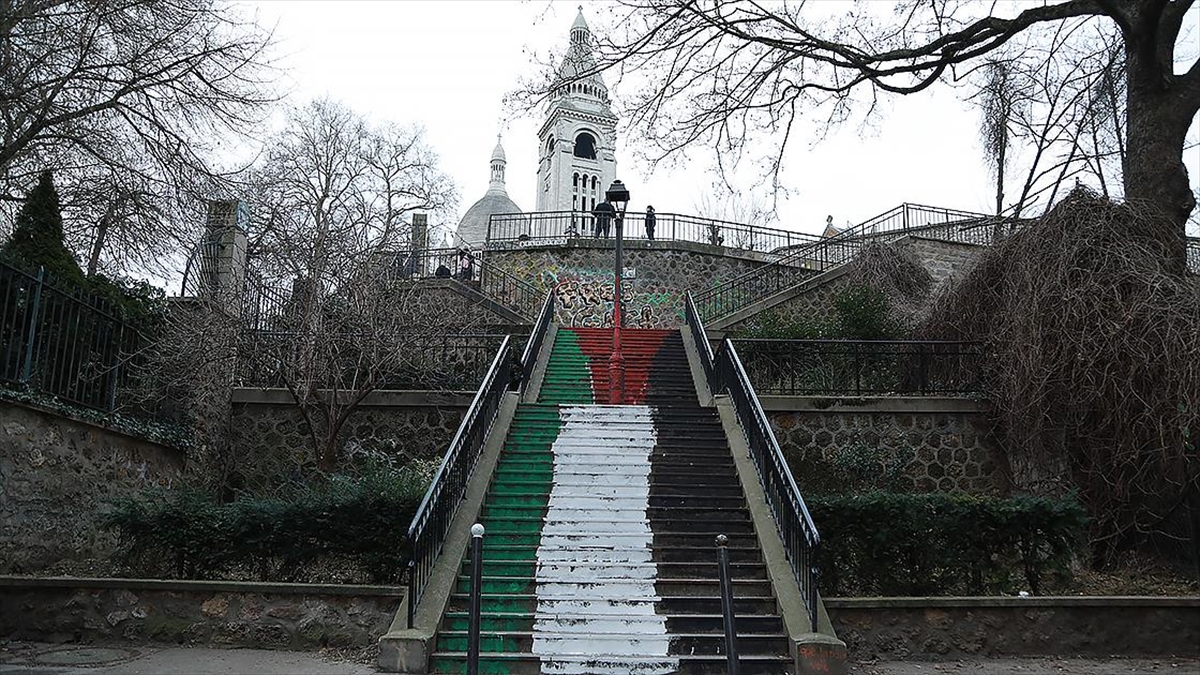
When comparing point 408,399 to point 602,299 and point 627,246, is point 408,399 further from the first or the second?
point 627,246

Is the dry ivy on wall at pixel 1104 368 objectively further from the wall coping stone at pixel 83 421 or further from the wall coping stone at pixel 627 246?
the wall coping stone at pixel 627 246

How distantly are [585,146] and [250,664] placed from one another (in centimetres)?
7232

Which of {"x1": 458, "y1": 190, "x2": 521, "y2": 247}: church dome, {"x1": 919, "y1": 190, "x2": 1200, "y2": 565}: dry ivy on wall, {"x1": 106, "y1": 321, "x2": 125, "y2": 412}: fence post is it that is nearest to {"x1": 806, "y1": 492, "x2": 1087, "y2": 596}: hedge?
{"x1": 919, "y1": 190, "x2": 1200, "y2": 565}: dry ivy on wall

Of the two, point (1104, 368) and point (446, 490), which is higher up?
point (1104, 368)

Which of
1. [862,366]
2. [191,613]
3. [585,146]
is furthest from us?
[585,146]

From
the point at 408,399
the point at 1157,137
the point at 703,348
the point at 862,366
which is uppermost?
the point at 1157,137

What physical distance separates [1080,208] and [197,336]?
41.2 feet

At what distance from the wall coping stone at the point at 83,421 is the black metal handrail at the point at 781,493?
7.78 metres

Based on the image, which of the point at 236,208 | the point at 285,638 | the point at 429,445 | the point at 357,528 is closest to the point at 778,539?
the point at 357,528

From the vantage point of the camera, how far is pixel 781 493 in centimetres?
914

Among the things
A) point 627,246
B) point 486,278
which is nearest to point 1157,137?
point 627,246

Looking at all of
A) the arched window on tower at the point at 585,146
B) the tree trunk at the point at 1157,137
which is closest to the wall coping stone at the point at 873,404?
the tree trunk at the point at 1157,137

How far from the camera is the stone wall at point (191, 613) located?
8.22m

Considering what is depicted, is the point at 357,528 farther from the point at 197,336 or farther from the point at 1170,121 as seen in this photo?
the point at 1170,121
